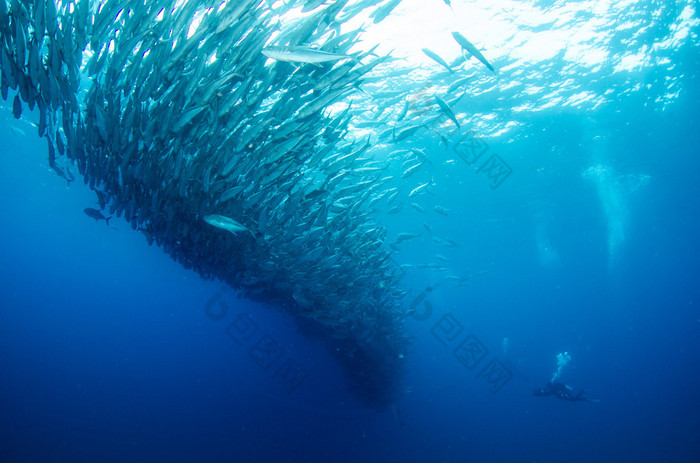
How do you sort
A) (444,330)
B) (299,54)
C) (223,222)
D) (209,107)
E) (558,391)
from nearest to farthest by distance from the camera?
1. (299,54)
2. (223,222)
3. (209,107)
4. (558,391)
5. (444,330)

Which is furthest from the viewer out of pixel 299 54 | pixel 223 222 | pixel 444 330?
pixel 444 330

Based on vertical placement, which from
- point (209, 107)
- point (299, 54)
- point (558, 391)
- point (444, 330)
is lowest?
point (444, 330)

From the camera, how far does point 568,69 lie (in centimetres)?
1465

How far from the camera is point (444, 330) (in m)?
15.4

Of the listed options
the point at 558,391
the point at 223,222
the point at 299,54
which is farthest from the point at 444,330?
the point at 299,54

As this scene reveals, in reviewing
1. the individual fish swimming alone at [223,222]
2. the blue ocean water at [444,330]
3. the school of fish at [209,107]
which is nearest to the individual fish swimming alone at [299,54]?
the school of fish at [209,107]

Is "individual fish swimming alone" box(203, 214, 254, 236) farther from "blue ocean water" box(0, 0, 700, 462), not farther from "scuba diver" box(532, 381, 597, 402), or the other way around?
"scuba diver" box(532, 381, 597, 402)

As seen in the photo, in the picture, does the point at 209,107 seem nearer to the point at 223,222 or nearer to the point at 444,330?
the point at 223,222

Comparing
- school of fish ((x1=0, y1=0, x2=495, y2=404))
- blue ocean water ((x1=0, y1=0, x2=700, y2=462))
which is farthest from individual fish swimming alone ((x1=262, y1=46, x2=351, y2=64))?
blue ocean water ((x1=0, y1=0, x2=700, y2=462))

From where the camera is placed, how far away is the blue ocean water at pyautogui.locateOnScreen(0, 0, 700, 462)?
19.1 meters

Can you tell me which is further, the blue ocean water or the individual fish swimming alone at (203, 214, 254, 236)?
the blue ocean water

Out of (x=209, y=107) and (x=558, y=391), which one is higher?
(x=209, y=107)

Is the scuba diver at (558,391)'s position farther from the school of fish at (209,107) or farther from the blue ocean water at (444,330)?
the school of fish at (209,107)

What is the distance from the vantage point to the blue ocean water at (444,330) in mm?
19078
